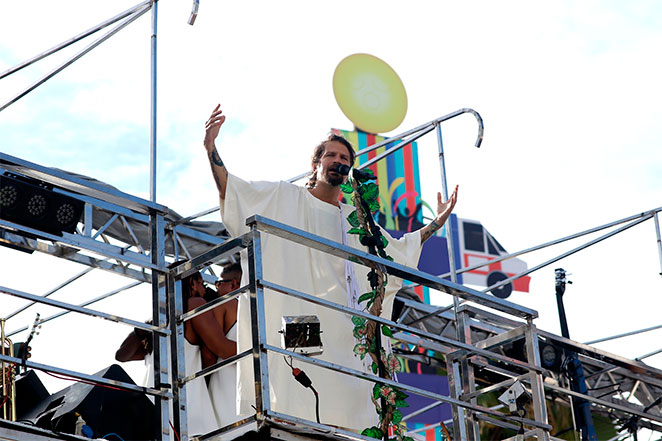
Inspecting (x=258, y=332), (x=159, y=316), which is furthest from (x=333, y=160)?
(x=258, y=332)

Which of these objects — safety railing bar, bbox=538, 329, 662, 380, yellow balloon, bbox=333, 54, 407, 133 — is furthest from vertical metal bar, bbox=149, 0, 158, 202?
yellow balloon, bbox=333, 54, 407, 133

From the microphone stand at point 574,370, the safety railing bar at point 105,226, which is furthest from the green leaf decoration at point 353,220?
the microphone stand at point 574,370

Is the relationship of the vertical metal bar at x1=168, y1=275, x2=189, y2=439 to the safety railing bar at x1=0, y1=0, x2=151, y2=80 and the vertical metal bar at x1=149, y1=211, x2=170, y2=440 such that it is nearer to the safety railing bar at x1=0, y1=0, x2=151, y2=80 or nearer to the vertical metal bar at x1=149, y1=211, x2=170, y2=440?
the vertical metal bar at x1=149, y1=211, x2=170, y2=440

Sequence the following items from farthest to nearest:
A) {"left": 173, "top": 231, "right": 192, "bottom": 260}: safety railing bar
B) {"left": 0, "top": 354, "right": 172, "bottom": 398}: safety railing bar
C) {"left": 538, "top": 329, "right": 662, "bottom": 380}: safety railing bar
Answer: {"left": 173, "top": 231, "right": 192, "bottom": 260}: safety railing bar, {"left": 538, "top": 329, "right": 662, "bottom": 380}: safety railing bar, {"left": 0, "top": 354, "right": 172, "bottom": 398}: safety railing bar

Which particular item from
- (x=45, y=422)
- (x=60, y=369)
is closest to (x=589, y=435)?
(x=45, y=422)

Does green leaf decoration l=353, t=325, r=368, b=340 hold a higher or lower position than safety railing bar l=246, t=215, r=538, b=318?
lower

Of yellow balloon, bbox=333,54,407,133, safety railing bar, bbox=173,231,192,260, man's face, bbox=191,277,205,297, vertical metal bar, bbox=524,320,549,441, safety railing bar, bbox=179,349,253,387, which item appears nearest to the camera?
safety railing bar, bbox=179,349,253,387

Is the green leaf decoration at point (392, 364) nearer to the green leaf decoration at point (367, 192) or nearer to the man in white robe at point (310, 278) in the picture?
the man in white robe at point (310, 278)

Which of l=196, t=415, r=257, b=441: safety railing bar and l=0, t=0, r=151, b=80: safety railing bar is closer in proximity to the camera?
l=196, t=415, r=257, b=441: safety railing bar

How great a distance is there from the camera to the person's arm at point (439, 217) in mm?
5691

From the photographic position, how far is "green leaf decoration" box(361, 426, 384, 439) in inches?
182

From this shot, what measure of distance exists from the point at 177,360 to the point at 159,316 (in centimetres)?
21

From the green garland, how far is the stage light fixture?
1285 mm

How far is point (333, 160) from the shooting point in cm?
543
